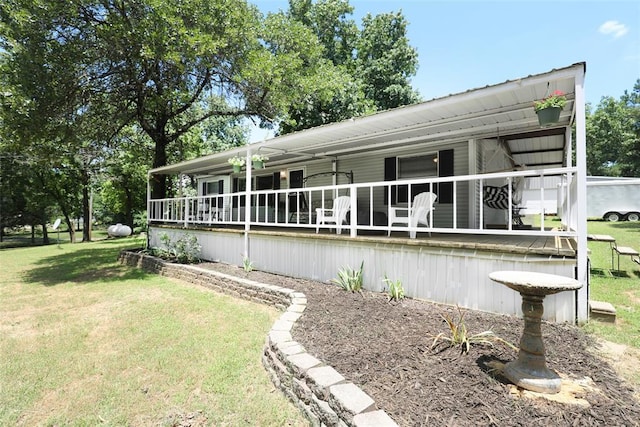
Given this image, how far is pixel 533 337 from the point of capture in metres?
2.71

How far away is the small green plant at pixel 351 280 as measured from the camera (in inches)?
216

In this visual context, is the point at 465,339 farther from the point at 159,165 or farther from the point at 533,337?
the point at 159,165

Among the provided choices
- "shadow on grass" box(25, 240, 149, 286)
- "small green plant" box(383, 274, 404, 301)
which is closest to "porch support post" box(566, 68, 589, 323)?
"small green plant" box(383, 274, 404, 301)

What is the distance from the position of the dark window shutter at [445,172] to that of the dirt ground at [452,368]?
4.02m

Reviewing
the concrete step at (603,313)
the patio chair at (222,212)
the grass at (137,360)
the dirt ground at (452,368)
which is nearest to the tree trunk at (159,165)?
the patio chair at (222,212)

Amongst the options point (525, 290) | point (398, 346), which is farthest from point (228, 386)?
point (525, 290)

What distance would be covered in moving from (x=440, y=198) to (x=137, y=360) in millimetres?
6946

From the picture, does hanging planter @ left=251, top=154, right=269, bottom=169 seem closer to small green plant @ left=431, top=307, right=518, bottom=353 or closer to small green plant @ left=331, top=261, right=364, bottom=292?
small green plant @ left=331, top=261, right=364, bottom=292

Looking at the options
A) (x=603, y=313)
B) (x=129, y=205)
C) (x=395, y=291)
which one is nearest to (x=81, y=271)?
(x=395, y=291)

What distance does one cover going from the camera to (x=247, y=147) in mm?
8367

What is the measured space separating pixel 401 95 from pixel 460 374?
66.7 feet

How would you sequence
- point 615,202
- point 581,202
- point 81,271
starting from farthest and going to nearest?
point 615,202 < point 81,271 < point 581,202

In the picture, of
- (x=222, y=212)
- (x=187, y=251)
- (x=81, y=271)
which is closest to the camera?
(x=187, y=251)

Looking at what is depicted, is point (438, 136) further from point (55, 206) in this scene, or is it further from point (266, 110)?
point (55, 206)
